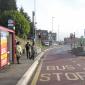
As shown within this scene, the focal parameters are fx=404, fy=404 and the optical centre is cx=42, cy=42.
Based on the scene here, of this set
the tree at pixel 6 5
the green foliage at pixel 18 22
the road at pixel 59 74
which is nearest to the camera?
the road at pixel 59 74

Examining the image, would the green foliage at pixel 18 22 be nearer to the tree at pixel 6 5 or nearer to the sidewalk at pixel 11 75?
the tree at pixel 6 5

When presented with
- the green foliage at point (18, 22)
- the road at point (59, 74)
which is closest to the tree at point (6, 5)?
the green foliage at point (18, 22)

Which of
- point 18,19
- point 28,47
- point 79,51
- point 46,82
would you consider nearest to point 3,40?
point 46,82

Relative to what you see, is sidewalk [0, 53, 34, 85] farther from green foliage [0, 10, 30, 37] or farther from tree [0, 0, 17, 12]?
tree [0, 0, 17, 12]

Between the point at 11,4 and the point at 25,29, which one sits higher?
the point at 11,4

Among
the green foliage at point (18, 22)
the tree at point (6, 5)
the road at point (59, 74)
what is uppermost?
the tree at point (6, 5)

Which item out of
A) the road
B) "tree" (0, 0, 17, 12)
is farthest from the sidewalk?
"tree" (0, 0, 17, 12)

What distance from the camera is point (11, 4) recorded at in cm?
9919

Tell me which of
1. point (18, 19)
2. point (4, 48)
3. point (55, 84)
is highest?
point (18, 19)

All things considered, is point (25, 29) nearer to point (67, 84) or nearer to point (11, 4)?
point (11, 4)

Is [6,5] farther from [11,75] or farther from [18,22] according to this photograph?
[11,75]

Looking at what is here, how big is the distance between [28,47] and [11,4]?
59616 mm

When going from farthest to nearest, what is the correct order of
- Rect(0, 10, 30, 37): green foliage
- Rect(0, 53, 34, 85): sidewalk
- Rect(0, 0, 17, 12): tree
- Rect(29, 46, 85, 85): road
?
Rect(0, 0, 17, 12): tree
Rect(0, 10, 30, 37): green foliage
Rect(29, 46, 85, 85): road
Rect(0, 53, 34, 85): sidewalk

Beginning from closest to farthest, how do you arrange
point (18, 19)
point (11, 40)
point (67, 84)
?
point (67, 84), point (11, 40), point (18, 19)
